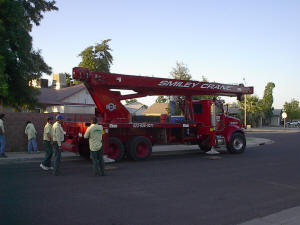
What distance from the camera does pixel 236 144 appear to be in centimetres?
1747

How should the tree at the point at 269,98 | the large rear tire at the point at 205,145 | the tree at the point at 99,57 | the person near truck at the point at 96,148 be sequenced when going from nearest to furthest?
the person near truck at the point at 96,148 → the large rear tire at the point at 205,145 → the tree at the point at 99,57 → the tree at the point at 269,98

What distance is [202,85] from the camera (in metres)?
16.6

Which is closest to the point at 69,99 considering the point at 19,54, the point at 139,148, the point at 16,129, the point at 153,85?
the point at 19,54

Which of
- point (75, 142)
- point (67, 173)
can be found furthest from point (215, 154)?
point (67, 173)

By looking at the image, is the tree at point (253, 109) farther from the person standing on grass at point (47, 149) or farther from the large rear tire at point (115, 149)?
the person standing on grass at point (47, 149)

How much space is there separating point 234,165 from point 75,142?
620 centimetres

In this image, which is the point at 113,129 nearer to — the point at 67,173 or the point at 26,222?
the point at 67,173

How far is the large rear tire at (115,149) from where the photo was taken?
13.6 meters

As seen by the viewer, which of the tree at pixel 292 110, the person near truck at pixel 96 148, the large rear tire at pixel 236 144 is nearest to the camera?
the person near truck at pixel 96 148

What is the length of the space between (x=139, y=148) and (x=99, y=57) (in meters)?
39.2

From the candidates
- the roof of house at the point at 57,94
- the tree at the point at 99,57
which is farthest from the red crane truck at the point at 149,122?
the tree at the point at 99,57

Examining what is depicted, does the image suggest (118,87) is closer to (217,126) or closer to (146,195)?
(217,126)

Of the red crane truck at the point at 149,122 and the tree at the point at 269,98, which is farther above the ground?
the tree at the point at 269,98

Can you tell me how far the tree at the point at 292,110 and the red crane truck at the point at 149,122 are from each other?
285ft
